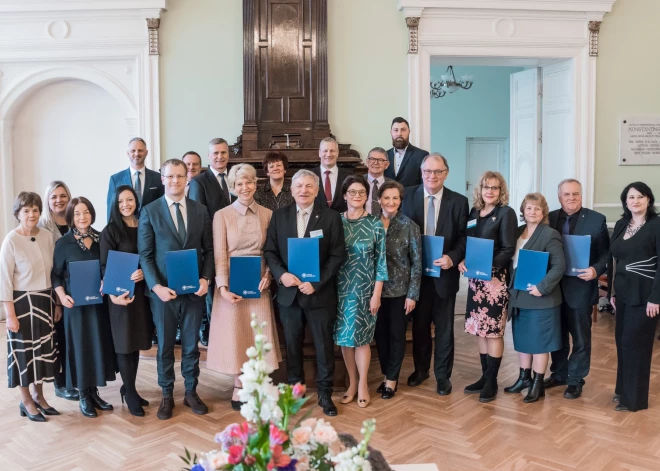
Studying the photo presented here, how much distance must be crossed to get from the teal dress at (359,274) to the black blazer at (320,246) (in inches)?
3.5

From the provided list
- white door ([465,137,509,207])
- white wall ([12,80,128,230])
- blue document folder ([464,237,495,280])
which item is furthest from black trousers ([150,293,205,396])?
white door ([465,137,509,207])

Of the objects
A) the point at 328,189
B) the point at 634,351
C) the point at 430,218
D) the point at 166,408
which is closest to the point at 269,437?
the point at 166,408

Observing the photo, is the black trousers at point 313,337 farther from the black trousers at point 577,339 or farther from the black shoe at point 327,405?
the black trousers at point 577,339

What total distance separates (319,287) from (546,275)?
1517 mm

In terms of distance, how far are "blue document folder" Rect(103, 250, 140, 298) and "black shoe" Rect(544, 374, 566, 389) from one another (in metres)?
3.05

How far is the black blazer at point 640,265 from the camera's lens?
404 centimetres

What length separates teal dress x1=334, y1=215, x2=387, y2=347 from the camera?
421cm

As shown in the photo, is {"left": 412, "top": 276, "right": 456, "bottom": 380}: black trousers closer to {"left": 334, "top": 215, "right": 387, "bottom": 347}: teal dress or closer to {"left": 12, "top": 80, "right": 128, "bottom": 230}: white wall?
{"left": 334, "top": 215, "right": 387, "bottom": 347}: teal dress

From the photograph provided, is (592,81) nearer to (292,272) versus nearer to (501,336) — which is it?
(501,336)

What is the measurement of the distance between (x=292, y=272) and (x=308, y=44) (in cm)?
353

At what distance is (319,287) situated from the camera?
4.12 m

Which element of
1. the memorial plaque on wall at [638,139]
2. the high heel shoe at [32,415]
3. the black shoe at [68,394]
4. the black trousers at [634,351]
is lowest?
the high heel shoe at [32,415]

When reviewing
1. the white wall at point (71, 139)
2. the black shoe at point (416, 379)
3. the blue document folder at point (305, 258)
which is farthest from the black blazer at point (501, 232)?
the white wall at point (71, 139)

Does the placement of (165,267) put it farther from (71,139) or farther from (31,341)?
(71,139)
